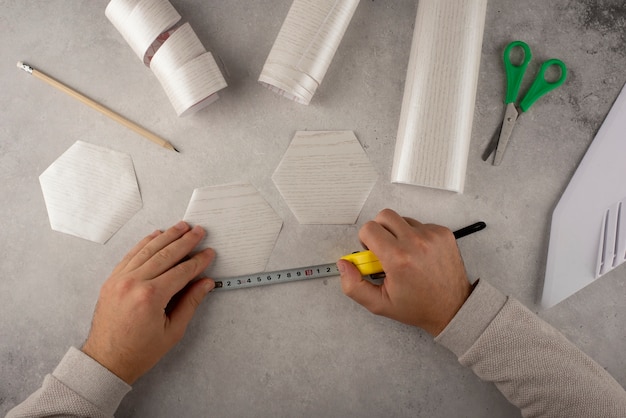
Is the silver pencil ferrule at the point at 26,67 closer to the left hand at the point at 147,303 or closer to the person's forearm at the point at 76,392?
the left hand at the point at 147,303

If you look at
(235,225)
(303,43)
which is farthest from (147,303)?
(303,43)

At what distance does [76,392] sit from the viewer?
1.14 meters

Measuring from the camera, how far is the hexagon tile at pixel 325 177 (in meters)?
1.39

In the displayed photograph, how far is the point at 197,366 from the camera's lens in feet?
4.44

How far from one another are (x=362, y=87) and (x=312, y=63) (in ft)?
0.64

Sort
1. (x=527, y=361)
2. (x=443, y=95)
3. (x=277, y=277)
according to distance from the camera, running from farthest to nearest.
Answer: (x=277, y=277)
(x=443, y=95)
(x=527, y=361)

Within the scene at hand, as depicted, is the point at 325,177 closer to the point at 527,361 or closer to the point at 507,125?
the point at 507,125

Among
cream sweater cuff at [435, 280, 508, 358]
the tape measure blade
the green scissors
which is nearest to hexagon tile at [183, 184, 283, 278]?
the tape measure blade

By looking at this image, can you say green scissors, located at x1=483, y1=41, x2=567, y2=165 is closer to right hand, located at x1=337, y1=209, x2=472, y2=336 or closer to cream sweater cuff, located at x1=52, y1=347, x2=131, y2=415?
right hand, located at x1=337, y1=209, x2=472, y2=336

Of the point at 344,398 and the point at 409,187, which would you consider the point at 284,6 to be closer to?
the point at 409,187

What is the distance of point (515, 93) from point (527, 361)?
2.36ft

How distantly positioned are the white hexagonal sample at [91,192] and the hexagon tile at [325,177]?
428 millimetres

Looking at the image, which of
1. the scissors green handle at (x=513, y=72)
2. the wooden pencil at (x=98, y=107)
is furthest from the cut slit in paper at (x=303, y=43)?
the scissors green handle at (x=513, y=72)

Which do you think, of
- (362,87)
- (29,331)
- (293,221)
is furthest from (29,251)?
(362,87)
